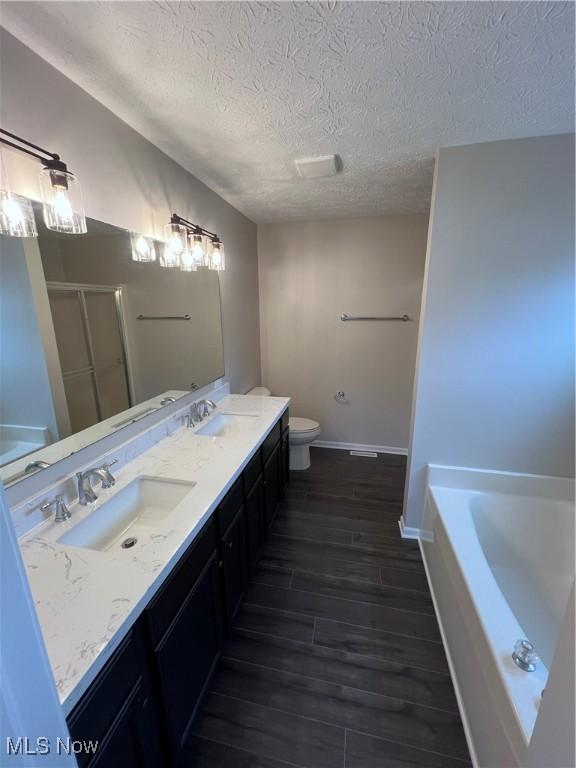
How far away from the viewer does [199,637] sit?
1.19 m

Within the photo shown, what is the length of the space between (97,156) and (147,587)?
1.64 metres

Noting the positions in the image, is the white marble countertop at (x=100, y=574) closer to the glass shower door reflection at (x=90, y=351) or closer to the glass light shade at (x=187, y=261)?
the glass shower door reflection at (x=90, y=351)

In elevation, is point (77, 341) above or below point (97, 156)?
below

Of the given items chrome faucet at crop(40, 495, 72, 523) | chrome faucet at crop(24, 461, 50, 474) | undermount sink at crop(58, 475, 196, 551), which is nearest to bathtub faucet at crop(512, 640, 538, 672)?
undermount sink at crop(58, 475, 196, 551)

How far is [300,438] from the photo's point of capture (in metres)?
2.93

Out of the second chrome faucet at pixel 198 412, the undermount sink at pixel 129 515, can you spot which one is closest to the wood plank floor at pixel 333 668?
the undermount sink at pixel 129 515

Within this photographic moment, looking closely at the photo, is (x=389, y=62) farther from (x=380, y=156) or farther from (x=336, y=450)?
(x=336, y=450)

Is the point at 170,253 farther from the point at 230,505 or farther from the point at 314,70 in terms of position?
the point at 230,505

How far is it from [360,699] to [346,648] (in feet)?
0.66

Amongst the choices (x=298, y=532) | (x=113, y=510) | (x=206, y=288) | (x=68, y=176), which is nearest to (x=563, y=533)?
(x=298, y=532)

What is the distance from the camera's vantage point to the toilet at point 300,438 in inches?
115

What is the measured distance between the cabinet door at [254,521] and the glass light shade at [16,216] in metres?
1.44

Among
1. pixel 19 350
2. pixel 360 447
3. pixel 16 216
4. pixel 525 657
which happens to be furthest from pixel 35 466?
pixel 360 447

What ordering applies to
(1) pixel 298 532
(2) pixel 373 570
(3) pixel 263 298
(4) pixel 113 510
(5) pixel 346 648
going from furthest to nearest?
(3) pixel 263 298 → (1) pixel 298 532 → (2) pixel 373 570 → (5) pixel 346 648 → (4) pixel 113 510
